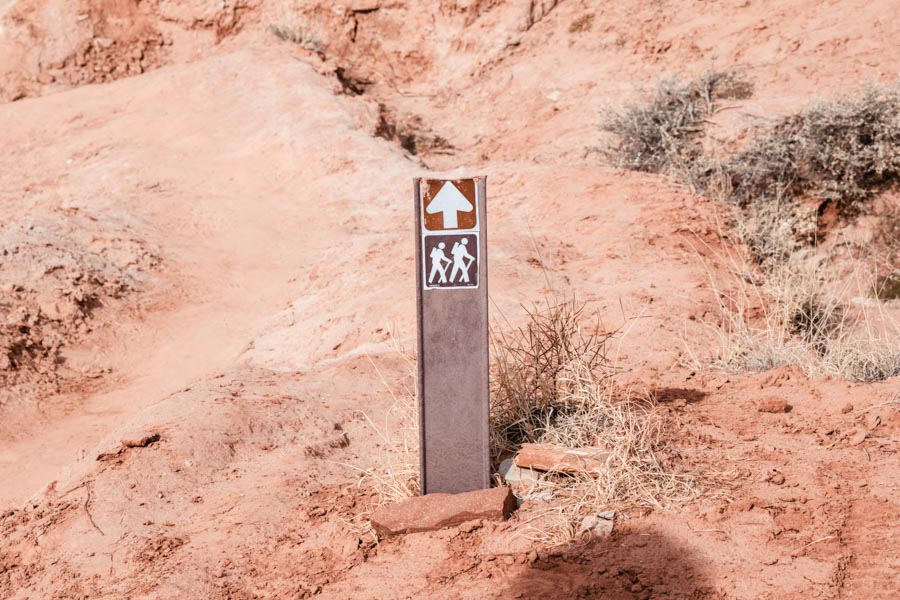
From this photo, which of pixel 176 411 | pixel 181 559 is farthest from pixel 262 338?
pixel 181 559

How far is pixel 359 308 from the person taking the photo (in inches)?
235

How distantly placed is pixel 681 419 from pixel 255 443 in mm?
1810

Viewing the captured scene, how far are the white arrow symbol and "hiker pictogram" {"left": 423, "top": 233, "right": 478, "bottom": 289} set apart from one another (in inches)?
2.1

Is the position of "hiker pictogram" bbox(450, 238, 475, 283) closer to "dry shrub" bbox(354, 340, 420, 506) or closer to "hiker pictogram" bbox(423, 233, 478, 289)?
"hiker pictogram" bbox(423, 233, 478, 289)

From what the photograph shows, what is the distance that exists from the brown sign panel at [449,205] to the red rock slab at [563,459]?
85 centimetres

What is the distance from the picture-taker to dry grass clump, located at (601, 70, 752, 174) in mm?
8633

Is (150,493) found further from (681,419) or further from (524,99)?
(524,99)

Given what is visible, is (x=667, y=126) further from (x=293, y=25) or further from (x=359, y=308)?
(x=293, y=25)

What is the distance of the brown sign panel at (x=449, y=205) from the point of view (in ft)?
9.78

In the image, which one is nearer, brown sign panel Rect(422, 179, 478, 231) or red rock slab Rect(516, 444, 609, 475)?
brown sign panel Rect(422, 179, 478, 231)

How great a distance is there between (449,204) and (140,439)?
1824 mm

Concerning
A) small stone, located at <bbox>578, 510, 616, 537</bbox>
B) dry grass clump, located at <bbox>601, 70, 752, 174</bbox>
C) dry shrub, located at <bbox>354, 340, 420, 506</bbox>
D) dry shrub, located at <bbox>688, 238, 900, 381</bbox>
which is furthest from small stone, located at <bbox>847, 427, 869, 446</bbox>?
dry grass clump, located at <bbox>601, 70, 752, 174</bbox>

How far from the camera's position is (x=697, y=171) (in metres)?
8.25

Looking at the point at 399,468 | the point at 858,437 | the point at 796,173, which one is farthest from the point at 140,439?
the point at 796,173
